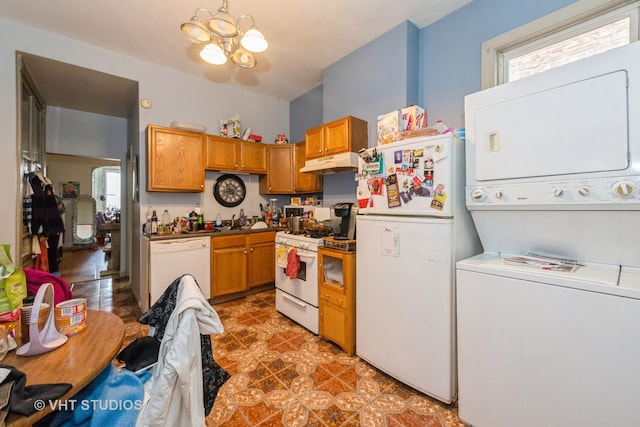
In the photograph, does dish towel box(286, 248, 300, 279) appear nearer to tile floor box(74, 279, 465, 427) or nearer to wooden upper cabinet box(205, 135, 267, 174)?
tile floor box(74, 279, 465, 427)

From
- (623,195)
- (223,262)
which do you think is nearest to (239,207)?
(223,262)

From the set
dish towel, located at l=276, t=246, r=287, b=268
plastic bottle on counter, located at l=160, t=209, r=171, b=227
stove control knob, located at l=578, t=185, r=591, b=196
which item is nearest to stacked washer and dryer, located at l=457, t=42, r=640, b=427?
stove control knob, located at l=578, t=185, r=591, b=196

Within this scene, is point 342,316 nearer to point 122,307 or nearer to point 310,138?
Result: point 310,138

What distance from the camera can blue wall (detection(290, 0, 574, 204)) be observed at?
2.17 metres

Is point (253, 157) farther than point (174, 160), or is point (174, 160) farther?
point (253, 157)

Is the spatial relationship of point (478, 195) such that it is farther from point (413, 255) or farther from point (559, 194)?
point (413, 255)

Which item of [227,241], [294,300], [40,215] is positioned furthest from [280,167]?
[40,215]

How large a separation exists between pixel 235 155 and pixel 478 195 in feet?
10.4

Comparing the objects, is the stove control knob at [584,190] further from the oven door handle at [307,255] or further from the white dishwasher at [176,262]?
the white dishwasher at [176,262]

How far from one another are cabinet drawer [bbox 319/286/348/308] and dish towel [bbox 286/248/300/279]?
0.34m

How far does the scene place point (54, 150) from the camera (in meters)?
4.09

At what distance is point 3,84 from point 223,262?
277 cm

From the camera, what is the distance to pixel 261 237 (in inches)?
147

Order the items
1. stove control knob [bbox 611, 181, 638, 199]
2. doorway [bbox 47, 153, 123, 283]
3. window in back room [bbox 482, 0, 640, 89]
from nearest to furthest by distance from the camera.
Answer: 1. stove control knob [bbox 611, 181, 638, 199]
2. window in back room [bbox 482, 0, 640, 89]
3. doorway [bbox 47, 153, 123, 283]
